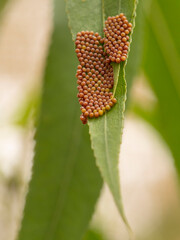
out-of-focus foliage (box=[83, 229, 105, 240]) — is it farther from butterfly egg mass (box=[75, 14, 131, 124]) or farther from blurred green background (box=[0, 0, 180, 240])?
butterfly egg mass (box=[75, 14, 131, 124])

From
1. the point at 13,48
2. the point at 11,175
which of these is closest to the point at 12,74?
the point at 13,48

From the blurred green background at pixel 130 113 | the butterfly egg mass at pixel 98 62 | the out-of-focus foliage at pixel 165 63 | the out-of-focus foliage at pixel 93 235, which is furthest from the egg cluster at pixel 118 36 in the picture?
the out-of-focus foliage at pixel 93 235

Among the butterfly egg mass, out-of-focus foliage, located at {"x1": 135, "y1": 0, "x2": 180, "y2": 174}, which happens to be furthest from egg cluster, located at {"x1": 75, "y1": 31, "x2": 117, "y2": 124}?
out-of-focus foliage, located at {"x1": 135, "y1": 0, "x2": 180, "y2": 174}

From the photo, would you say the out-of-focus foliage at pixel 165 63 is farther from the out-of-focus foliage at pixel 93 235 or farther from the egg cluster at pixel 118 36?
the egg cluster at pixel 118 36

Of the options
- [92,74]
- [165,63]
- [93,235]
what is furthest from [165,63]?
[92,74]

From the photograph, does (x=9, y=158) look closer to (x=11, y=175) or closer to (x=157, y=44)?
(x=11, y=175)
